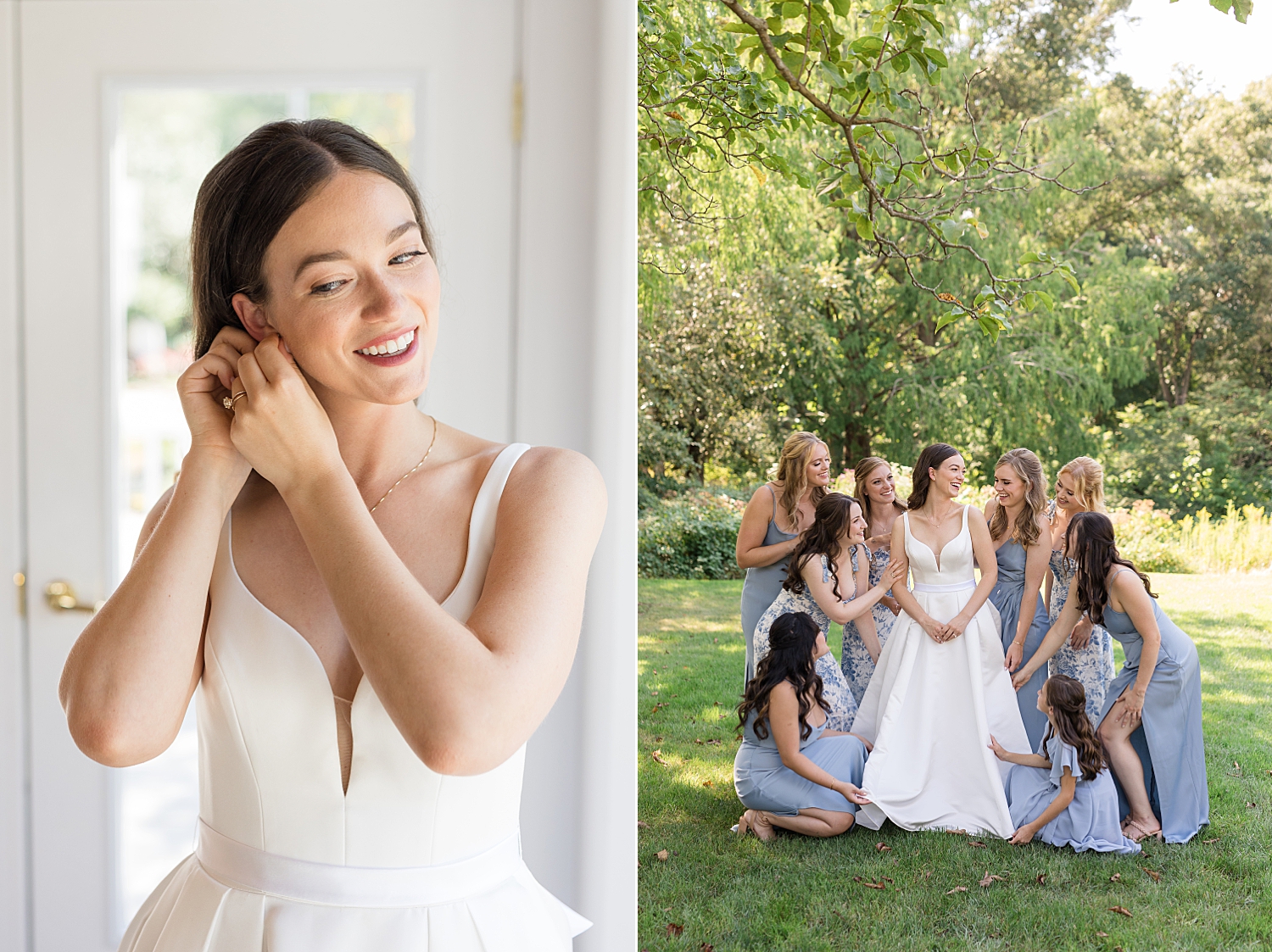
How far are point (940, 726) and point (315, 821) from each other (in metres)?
1.53

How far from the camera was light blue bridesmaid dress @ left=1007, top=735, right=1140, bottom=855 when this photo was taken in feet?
6.14

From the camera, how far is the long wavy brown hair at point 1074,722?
71.9 inches

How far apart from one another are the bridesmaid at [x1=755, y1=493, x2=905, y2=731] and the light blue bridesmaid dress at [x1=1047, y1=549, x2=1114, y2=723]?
309mm

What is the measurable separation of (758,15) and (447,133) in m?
0.79

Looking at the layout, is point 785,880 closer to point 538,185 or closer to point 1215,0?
point 538,185

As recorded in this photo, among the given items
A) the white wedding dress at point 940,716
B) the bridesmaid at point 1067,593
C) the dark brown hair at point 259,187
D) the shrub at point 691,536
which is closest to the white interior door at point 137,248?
the shrub at point 691,536

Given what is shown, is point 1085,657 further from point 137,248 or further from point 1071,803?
point 137,248

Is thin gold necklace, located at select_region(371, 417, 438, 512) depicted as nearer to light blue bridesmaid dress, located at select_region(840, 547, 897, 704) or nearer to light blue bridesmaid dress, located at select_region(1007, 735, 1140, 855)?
light blue bridesmaid dress, located at select_region(840, 547, 897, 704)

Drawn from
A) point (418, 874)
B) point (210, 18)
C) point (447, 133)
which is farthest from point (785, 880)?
point (210, 18)

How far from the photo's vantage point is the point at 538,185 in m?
1.61

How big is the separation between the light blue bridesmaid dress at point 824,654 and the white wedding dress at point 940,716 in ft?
0.11

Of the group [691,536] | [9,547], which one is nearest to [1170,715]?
[691,536]

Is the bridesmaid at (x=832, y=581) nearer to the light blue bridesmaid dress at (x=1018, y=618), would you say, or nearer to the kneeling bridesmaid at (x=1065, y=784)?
the light blue bridesmaid dress at (x=1018, y=618)

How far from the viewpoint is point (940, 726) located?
1.97 metres
